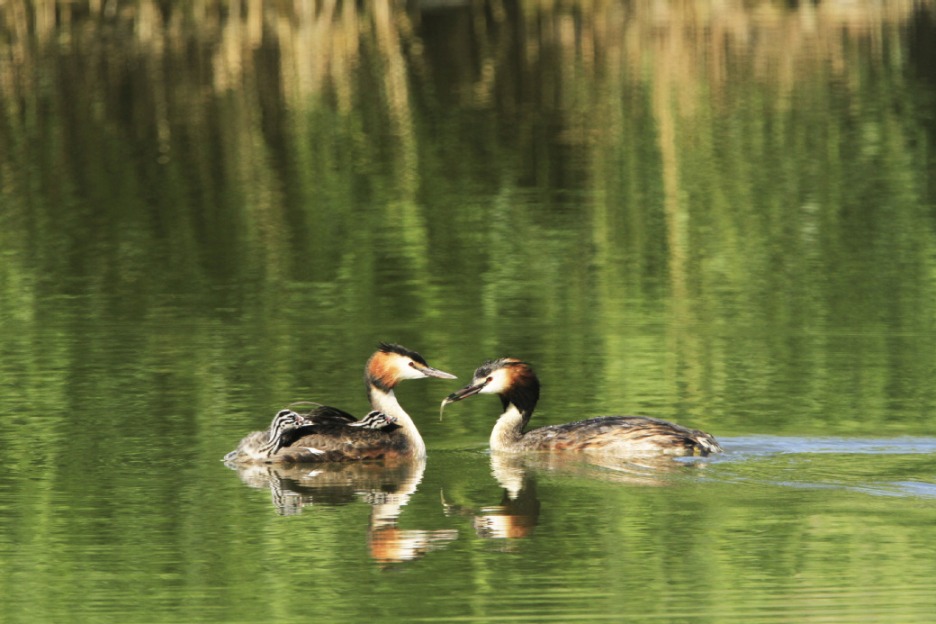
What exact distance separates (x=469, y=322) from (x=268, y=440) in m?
4.19

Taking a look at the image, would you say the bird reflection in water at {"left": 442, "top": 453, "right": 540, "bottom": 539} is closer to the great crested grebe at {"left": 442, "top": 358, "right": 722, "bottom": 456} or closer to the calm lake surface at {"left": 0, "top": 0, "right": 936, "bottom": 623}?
the calm lake surface at {"left": 0, "top": 0, "right": 936, "bottom": 623}

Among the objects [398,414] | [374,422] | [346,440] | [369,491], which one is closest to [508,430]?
[398,414]

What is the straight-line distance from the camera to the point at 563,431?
12.4m

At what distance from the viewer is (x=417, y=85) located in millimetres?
32219

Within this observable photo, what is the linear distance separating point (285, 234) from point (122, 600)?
11.5m

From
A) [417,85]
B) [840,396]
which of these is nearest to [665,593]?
[840,396]

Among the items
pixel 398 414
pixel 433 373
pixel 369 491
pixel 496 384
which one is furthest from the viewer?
pixel 496 384

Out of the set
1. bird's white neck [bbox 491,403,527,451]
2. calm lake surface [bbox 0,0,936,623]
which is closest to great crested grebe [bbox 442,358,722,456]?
bird's white neck [bbox 491,403,527,451]

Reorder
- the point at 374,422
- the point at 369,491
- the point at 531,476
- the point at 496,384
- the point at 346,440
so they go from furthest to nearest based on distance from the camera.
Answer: the point at 496,384 < the point at 374,422 < the point at 346,440 < the point at 531,476 < the point at 369,491

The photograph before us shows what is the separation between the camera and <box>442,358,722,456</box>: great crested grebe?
11.7m

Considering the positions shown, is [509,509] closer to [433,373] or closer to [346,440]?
[346,440]

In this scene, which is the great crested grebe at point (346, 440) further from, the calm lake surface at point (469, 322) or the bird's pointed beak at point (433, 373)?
the bird's pointed beak at point (433, 373)

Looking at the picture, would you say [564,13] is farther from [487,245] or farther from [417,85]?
[487,245]

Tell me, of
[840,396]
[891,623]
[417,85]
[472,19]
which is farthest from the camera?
[472,19]
